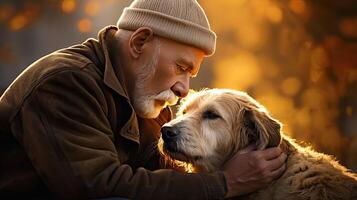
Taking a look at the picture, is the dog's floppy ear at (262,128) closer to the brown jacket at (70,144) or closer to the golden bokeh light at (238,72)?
the brown jacket at (70,144)

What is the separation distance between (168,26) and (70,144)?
1037 mm

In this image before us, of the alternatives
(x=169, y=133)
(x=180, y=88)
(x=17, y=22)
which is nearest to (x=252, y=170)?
(x=169, y=133)

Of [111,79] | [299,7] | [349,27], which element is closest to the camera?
[111,79]

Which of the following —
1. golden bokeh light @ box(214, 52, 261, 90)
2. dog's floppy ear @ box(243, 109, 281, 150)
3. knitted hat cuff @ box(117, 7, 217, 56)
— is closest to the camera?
dog's floppy ear @ box(243, 109, 281, 150)

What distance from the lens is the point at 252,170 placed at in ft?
10.2

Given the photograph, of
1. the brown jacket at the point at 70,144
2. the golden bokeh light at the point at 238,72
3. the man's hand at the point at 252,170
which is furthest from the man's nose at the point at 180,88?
the golden bokeh light at the point at 238,72

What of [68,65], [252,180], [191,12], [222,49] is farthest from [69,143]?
[222,49]

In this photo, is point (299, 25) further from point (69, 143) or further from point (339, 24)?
point (69, 143)

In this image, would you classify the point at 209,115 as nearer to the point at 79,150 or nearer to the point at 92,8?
the point at 79,150

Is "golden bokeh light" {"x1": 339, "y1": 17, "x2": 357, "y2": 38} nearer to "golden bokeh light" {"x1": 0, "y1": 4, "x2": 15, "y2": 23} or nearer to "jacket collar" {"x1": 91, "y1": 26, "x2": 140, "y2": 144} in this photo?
"jacket collar" {"x1": 91, "y1": 26, "x2": 140, "y2": 144}

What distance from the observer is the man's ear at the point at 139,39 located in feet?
11.1

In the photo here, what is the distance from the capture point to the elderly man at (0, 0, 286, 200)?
2795 mm

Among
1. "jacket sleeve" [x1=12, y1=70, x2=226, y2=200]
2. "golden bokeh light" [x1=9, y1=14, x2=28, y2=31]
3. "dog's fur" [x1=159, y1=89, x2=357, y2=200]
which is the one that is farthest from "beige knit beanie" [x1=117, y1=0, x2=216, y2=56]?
"golden bokeh light" [x1=9, y1=14, x2=28, y2=31]

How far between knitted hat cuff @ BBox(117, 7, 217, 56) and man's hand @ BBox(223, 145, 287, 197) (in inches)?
30.5
